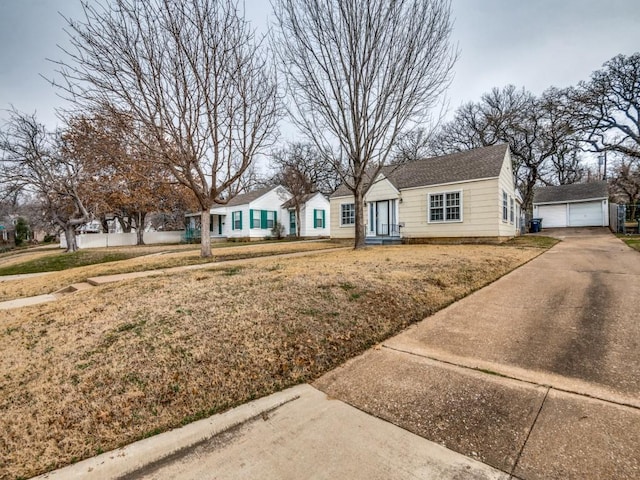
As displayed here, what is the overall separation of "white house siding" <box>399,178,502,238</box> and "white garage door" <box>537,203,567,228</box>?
1931 centimetres

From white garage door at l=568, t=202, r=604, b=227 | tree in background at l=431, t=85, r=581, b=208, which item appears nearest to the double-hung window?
tree in background at l=431, t=85, r=581, b=208

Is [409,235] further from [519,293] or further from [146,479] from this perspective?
[146,479]

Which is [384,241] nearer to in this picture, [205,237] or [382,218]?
[382,218]

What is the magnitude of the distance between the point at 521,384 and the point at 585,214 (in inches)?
1227

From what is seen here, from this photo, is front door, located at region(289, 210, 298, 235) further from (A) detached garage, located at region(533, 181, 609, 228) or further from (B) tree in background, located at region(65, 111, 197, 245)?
(A) detached garage, located at region(533, 181, 609, 228)

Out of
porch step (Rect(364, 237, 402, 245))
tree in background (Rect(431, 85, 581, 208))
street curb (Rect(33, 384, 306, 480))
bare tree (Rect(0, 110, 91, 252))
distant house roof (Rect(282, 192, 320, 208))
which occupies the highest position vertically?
tree in background (Rect(431, 85, 581, 208))

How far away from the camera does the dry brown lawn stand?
84.5 inches

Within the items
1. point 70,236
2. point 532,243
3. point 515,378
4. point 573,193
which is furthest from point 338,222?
point 573,193

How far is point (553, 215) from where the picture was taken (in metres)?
27.7

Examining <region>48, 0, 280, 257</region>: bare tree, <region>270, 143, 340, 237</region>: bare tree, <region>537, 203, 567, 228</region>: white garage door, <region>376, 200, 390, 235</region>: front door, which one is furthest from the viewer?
<region>537, 203, 567, 228</region>: white garage door

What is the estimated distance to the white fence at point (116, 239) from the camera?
23.4 meters

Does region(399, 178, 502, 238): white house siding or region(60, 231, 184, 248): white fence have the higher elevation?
region(399, 178, 502, 238): white house siding

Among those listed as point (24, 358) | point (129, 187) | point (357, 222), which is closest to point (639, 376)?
point (24, 358)

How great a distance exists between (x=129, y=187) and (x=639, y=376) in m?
24.0
